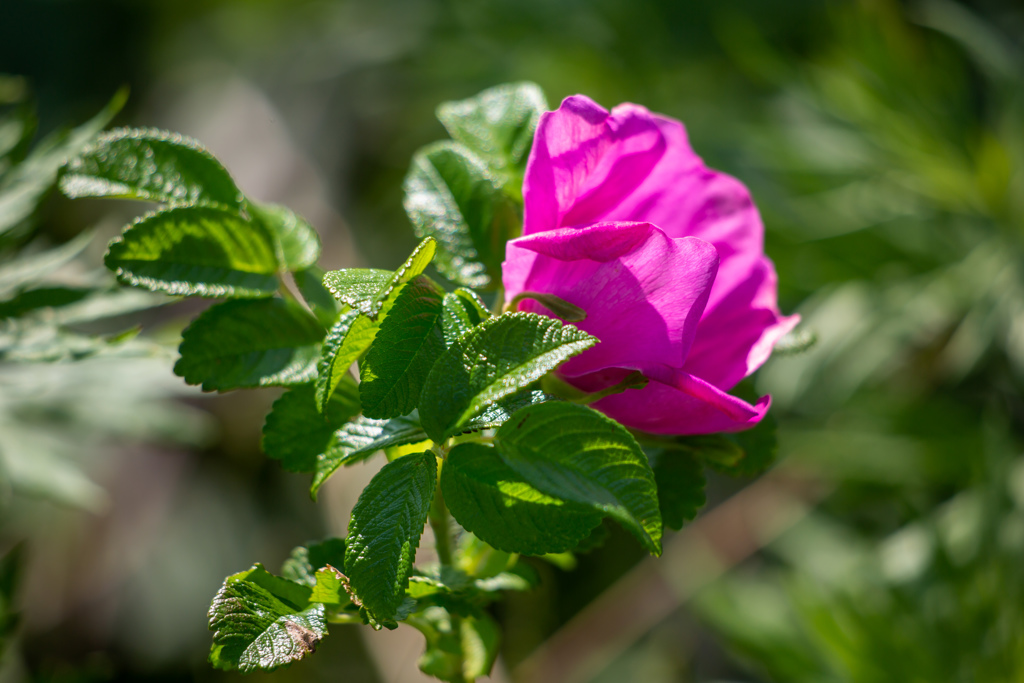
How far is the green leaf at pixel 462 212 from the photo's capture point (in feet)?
1.57

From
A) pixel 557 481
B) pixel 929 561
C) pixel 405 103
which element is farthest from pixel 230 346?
pixel 405 103

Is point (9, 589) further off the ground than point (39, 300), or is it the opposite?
point (39, 300)

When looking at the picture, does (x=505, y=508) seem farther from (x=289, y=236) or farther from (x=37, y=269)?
(x=37, y=269)

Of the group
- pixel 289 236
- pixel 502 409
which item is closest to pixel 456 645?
pixel 502 409

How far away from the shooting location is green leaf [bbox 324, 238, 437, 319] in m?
0.35

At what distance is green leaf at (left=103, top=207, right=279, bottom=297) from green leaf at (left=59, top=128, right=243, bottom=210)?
28 millimetres

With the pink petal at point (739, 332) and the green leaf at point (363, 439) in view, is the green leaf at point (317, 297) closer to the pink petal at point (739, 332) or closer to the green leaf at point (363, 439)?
the green leaf at point (363, 439)

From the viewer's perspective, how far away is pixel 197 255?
455mm

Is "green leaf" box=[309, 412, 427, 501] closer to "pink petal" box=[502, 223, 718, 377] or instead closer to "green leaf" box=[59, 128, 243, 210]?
"pink petal" box=[502, 223, 718, 377]

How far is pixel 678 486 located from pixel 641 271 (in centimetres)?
15

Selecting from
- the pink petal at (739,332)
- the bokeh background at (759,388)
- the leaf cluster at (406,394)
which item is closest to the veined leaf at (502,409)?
the leaf cluster at (406,394)

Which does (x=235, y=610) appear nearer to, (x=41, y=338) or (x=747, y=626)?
(x=41, y=338)

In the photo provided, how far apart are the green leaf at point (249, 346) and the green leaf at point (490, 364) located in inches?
4.6

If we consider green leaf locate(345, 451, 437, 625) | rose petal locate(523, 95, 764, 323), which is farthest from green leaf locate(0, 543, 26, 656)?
rose petal locate(523, 95, 764, 323)
